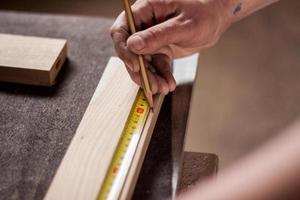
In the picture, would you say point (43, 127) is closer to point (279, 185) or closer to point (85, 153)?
point (85, 153)

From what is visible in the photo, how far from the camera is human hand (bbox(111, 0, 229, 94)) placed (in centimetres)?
105

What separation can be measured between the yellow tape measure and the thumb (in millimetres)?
118

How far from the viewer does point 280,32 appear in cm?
270

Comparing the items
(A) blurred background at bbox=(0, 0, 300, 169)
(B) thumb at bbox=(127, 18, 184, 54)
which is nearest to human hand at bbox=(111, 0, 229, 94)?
(B) thumb at bbox=(127, 18, 184, 54)

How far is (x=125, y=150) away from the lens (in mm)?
963

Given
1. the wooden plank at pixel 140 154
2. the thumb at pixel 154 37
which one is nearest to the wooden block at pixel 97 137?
the wooden plank at pixel 140 154

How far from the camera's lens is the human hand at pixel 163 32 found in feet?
3.44

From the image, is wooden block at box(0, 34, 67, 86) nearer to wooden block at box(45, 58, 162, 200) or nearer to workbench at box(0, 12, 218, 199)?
workbench at box(0, 12, 218, 199)

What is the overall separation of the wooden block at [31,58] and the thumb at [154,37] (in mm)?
244

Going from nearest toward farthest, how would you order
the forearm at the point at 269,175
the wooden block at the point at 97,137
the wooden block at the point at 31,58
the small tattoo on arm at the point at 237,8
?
the forearm at the point at 269,175, the wooden block at the point at 97,137, the wooden block at the point at 31,58, the small tattoo on arm at the point at 237,8

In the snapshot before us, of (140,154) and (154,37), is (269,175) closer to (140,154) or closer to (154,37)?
(140,154)

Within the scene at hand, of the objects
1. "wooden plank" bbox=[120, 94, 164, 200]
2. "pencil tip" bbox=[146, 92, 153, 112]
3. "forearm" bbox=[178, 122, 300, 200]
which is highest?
"forearm" bbox=[178, 122, 300, 200]

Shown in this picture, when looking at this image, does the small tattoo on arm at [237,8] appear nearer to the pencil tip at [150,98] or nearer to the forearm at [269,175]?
the pencil tip at [150,98]

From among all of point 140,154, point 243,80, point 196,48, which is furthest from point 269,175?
point 243,80
